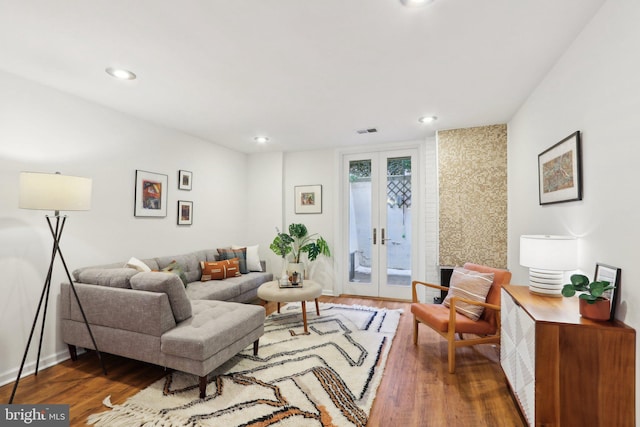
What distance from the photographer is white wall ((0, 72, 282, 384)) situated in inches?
95.3

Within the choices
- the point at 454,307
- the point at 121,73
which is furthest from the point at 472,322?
the point at 121,73

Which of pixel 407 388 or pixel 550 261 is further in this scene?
pixel 407 388

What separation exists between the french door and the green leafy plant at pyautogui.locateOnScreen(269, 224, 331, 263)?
46cm

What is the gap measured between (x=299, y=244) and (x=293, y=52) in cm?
340

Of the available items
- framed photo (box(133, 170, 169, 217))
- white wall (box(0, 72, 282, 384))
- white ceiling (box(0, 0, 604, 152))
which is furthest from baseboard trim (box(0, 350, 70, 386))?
white ceiling (box(0, 0, 604, 152))

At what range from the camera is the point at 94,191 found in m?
3.02

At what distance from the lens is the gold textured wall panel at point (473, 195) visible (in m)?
3.74

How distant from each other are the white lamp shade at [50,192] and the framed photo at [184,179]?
1.74 meters

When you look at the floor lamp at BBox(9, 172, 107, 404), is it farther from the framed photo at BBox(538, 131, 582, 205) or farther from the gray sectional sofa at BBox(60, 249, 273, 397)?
the framed photo at BBox(538, 131, 582, 205)

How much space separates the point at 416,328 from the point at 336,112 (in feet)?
8.08

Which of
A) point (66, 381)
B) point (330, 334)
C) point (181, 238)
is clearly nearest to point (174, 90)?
point (181, 238)

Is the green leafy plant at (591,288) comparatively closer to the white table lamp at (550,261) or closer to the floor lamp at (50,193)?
the white table lamp at (550,261)

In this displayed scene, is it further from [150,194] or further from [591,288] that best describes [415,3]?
[150,194]

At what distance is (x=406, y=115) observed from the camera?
346 centimetres
